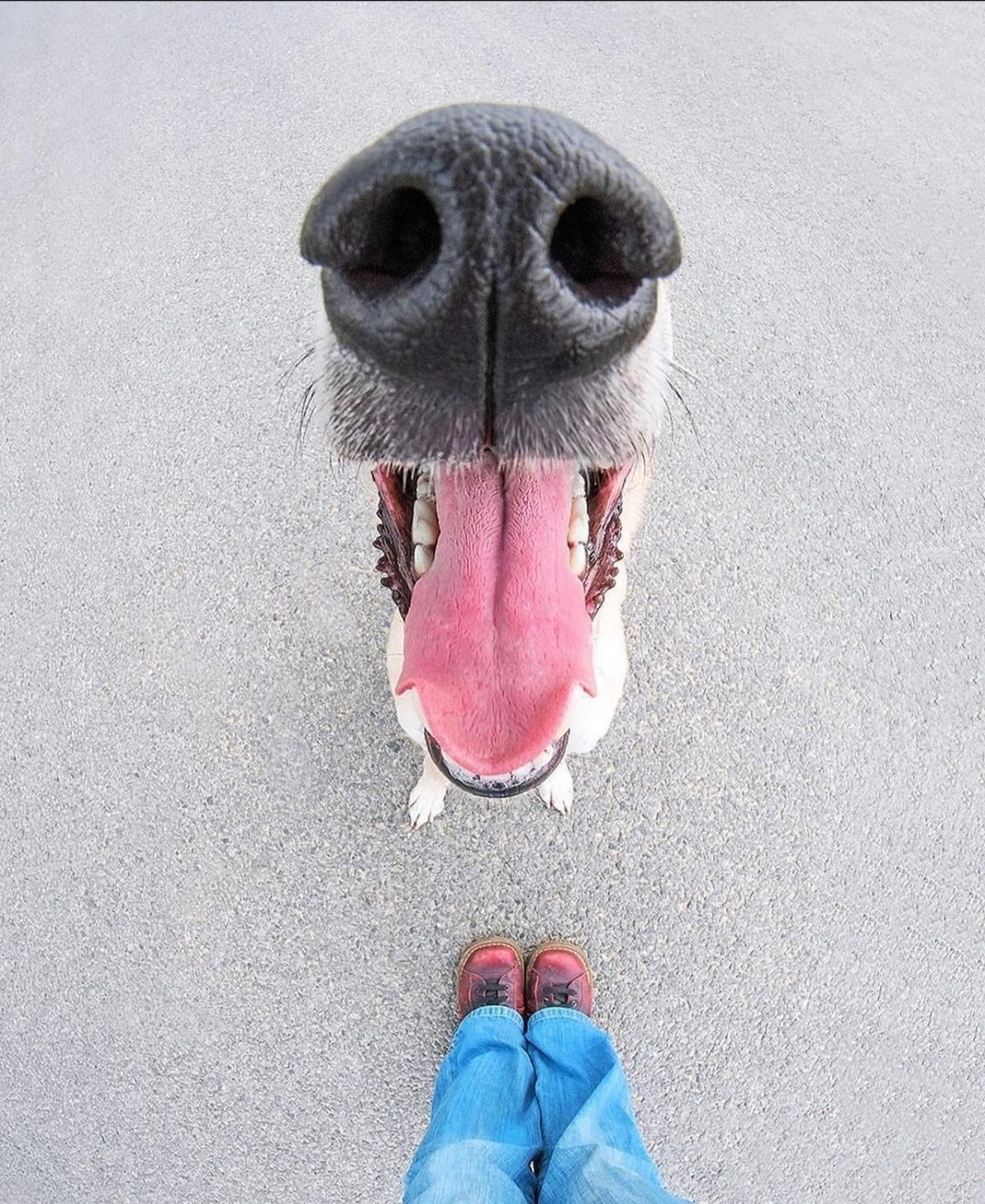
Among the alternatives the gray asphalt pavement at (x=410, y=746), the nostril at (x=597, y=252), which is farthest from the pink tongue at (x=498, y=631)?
the gray asphalt pavement at (x=410, y=746)

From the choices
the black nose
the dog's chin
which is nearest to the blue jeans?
the dog's chin

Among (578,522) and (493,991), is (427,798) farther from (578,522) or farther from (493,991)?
(578,522)

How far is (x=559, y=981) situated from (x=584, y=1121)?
39 centimetres

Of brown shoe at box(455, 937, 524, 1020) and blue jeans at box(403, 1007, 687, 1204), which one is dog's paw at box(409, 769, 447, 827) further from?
blue jeans at box(403, 1007, 687, 1204)

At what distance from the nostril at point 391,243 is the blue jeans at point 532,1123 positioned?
194cm

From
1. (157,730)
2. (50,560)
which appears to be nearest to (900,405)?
(157,730)

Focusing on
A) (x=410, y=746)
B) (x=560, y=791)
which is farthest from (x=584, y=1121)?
(x=410, y=746)

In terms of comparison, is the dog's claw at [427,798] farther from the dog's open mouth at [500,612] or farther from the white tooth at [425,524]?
the white tooth at [425,524]

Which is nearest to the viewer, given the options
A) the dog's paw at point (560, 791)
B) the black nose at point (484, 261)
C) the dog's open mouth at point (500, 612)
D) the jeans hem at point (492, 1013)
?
the black nose at point (484, 261)

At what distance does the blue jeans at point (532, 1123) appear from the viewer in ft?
5.71

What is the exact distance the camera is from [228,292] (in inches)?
117

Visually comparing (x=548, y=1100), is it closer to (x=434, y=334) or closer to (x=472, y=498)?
(x=472, y=498)

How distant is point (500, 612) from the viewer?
147cm

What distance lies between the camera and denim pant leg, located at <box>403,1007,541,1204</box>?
176cm
